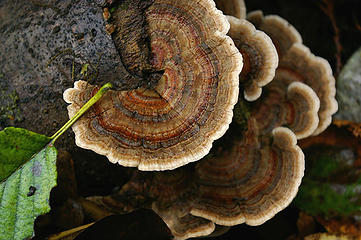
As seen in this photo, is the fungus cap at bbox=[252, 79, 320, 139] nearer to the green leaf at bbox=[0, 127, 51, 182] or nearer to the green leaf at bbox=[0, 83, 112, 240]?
the green leaf at bbox=[0, 83, 112, 240]

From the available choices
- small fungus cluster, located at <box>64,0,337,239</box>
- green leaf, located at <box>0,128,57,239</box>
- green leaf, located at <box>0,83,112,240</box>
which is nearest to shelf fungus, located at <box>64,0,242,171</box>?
small fungus cluster, located at <box>64,0,337,239</box>

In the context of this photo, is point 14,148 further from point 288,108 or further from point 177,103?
point 288,108

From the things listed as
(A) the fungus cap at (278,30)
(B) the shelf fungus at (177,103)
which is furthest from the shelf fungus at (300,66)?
(B) the shelf fungus at (177,103)

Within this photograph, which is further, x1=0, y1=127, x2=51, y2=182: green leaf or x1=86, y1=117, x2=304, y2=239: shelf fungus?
x1=86, y1=117, x2=304, y2=239: shelf fungus

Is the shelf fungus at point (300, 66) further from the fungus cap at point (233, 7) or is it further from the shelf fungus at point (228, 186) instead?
the shelf fungus at point (228, 186)

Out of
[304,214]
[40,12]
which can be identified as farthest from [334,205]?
[40,12]

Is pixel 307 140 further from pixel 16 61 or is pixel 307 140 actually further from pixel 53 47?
pixel 16 61

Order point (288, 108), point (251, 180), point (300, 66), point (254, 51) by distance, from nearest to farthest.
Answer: point (254, 51) → point (251, 180) → point (288, 108) → point (300, 66)

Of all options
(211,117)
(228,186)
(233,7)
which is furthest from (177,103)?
(233,7)
